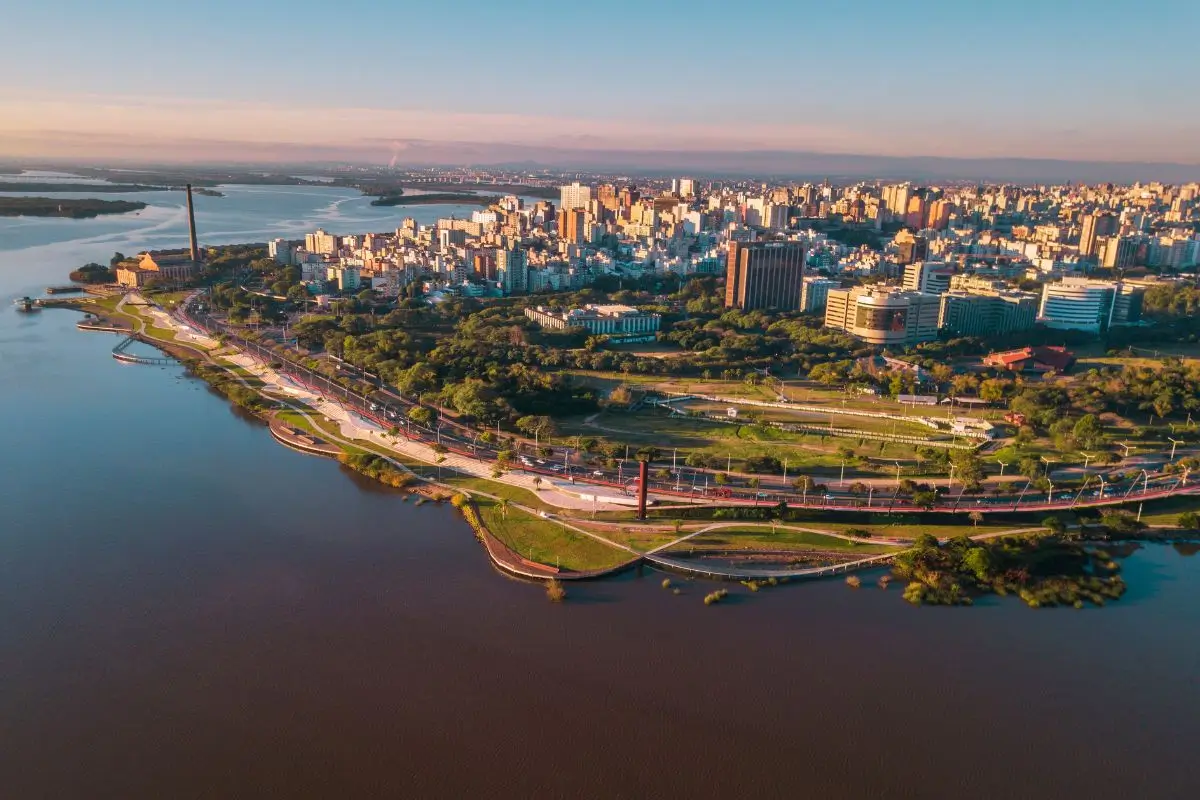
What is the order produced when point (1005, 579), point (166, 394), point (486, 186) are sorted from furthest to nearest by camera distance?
1. point (486, 186)
2. point (166, 394)
3. point (1005, 579)

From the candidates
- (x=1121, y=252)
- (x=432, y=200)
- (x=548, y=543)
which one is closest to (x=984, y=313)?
(x=1121, y=252)

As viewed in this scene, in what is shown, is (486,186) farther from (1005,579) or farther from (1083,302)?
(1005,579)

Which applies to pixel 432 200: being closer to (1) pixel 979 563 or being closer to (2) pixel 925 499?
(2) pixel 925 499

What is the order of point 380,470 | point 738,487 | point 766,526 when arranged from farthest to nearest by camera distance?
point 380,470 < point 738,487 < point 766,526

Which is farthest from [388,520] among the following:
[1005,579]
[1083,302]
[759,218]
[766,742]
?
[759,218]

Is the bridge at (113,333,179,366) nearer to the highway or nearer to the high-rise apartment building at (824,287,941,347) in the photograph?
the highway

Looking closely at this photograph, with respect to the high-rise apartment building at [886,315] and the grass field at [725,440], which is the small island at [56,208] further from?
the grass field at [725,440]

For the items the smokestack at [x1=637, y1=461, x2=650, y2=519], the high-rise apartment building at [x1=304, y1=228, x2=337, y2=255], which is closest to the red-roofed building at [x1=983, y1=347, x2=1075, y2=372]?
the smokestack at [x1=637, y1=461, x2=650, y2=519]
